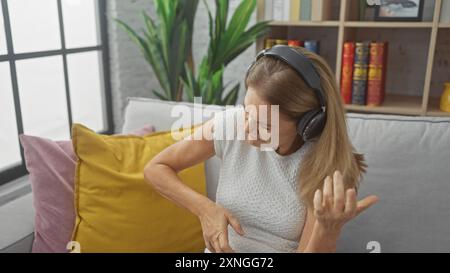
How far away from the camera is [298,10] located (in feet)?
7.16

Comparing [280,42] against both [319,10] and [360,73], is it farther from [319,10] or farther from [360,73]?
[360,73]

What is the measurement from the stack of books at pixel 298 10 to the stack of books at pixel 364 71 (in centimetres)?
22

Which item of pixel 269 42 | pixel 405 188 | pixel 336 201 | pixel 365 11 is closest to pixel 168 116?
pixel 405 188

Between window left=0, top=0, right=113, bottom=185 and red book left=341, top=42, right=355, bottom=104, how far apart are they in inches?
55.8

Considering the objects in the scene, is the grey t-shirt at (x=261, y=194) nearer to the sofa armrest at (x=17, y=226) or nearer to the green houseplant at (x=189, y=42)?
the sofa armrest at (x=17, y=226)

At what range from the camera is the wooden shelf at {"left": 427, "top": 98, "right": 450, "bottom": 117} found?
2010 millimetres

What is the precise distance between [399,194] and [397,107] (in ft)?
3.39

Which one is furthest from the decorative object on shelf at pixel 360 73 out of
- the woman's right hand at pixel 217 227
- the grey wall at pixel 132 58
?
the woman's right hand at pixel 217 227

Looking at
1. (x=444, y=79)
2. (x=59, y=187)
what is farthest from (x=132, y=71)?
(x=444, y=79)

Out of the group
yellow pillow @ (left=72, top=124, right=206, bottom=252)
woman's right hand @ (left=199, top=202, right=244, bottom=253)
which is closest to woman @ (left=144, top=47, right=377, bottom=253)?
woman's right hand @ (left=199, top=202, right=244, bottom=253)

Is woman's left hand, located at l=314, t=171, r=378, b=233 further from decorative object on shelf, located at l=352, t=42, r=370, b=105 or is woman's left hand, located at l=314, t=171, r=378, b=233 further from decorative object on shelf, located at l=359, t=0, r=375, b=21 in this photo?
decorative object on shelf, located at l=359, t=0, r=375, b=21

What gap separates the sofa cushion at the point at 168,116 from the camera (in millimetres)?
1400

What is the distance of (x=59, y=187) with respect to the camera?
3.98 feet
